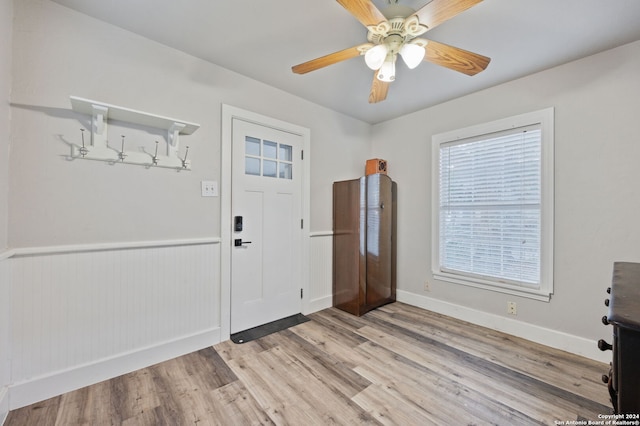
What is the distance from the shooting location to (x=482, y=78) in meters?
2.54

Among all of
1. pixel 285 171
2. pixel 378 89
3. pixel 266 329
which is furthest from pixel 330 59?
pixel 266 329

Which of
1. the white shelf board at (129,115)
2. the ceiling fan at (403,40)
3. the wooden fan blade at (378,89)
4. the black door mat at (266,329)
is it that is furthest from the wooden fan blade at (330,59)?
the black door mat at (266,329)

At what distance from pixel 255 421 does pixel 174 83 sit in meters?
2.48

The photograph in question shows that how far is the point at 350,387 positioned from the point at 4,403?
200 cm

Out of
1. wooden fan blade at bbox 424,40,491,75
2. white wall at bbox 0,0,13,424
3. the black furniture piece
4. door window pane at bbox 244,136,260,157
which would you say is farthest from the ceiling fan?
white wall at bbox 0,0,13,424

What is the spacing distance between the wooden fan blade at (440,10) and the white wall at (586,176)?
5.79 ft

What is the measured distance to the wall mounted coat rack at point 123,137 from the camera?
5.62 feet

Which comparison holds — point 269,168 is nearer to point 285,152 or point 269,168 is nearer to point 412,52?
point 285,152

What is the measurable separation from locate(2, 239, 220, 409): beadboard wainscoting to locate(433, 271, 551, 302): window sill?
250 cm

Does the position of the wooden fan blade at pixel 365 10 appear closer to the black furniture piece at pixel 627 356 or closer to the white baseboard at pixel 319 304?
the black furniture piece at pixel 627 356

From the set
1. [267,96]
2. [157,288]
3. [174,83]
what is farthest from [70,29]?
[157,288]

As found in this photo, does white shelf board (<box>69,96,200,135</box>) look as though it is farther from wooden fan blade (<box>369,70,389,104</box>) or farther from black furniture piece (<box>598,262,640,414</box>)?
black furniture piece (<box>598,262,640,414</box>)

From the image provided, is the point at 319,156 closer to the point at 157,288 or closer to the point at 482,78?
the point at 482,78

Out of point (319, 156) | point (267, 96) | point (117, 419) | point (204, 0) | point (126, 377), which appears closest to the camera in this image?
point (117, 419)
